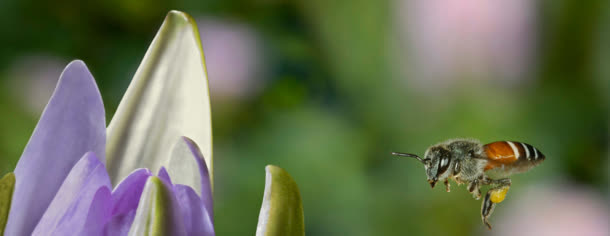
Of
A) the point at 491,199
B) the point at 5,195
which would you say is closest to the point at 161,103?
the point at 5,195

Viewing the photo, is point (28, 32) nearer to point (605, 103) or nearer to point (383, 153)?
point (383, 153)

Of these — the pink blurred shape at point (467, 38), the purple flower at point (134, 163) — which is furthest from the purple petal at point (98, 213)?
the pink blurred shape at point (467, 38)

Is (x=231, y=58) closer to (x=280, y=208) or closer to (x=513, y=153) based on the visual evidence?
(x=513, y=153)

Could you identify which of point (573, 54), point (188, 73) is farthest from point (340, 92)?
point (188, 73)

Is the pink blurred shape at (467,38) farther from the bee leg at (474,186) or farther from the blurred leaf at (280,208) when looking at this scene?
the blurred leaf at (280,208)

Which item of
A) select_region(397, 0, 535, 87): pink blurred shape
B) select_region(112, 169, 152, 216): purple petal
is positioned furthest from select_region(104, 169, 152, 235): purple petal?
select_region(397, 0, 535, 87): pink blurred shape

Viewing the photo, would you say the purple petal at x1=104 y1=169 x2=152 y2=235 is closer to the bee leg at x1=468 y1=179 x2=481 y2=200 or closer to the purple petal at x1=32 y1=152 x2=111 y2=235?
the purple petal at x1=32 y1=152 x2=111 y2=235
